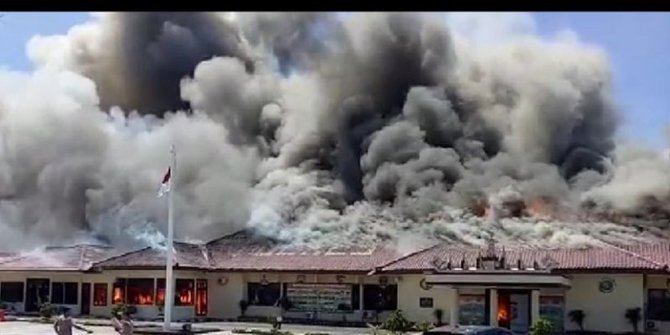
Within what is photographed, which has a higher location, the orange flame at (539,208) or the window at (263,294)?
the orange flame at (539,208)

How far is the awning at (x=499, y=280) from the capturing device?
599 inches

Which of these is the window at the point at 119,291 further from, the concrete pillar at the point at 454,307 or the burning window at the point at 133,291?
the concrete pillar at the point at 454,307

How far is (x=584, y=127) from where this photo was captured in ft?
84.0

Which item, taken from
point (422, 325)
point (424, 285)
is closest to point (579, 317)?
point (422, 325)

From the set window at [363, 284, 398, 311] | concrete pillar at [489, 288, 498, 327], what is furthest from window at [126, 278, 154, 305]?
concrete pillar at [489, 288, 498, 327]

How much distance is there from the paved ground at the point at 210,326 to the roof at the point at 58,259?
2.90m

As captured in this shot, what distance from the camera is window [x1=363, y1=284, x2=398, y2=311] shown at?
16.8 meters

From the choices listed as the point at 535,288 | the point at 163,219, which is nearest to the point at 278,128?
the point at 163,219

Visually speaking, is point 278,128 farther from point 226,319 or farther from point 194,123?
point 226,319

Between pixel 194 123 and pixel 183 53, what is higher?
pixel 183 53

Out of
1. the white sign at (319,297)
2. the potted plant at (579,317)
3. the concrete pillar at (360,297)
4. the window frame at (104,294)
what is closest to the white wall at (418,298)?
the concrete pillar at (360,297)

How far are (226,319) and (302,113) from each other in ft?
33.7

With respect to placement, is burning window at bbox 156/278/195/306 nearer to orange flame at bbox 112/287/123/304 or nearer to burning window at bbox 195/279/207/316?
burning window at bbox 195/279/207/316

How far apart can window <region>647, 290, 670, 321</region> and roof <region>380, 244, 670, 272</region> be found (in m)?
0.51
